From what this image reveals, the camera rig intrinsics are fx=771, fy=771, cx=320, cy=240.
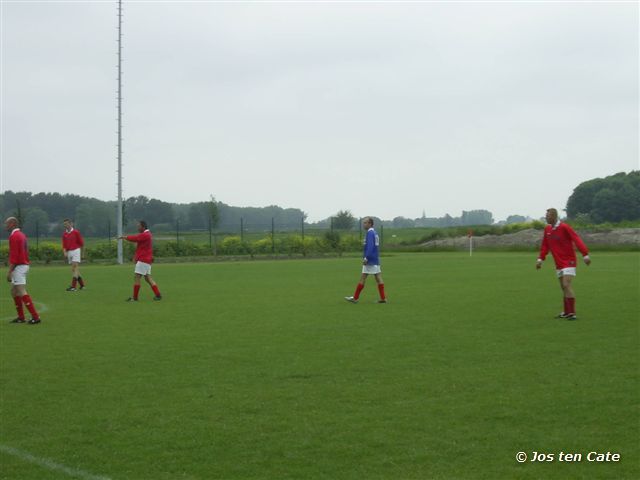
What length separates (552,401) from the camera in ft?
24.1

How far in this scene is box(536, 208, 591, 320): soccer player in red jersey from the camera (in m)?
13.9

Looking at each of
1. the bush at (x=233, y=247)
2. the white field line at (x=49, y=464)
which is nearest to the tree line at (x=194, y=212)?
the bush at (x=233, y=247)

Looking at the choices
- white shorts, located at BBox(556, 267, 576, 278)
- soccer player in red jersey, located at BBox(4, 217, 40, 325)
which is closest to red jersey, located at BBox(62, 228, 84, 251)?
soccer player in red jersey, located at BBox(4, 217, 40, 325)

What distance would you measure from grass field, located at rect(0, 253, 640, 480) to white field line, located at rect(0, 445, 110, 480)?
2 centimetres

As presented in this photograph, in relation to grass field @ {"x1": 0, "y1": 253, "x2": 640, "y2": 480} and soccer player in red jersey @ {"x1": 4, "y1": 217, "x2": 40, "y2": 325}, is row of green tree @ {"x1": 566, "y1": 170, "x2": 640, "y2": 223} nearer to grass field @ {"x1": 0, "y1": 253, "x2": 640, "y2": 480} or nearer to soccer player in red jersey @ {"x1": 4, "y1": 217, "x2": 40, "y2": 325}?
grass field @ {"x1": 0, "y1": 253, "x2": 640, "y2": 480}

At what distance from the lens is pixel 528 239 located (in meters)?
67.6

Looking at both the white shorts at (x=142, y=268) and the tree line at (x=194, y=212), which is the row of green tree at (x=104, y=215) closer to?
the tree line at (x=194, y=212)

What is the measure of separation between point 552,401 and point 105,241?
45.7m

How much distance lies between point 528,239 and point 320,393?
6256 cm

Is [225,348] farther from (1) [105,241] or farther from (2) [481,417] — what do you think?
(1) [105,241]

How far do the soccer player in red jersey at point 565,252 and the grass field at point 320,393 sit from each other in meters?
0.43

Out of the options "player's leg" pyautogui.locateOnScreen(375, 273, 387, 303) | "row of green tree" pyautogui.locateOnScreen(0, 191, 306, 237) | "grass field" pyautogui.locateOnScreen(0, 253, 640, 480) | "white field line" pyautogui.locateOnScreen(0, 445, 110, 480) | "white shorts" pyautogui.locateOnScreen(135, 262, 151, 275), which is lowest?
"white field line" pyautogui.locateOnScreen(0, 445, 110, 480)

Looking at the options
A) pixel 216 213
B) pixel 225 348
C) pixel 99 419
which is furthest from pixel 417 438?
pixel 216 213

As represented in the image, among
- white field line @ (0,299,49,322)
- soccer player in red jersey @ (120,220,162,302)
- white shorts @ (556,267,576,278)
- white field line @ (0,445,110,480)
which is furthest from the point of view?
soccer player in red jersey @ (120,220,162,302)
